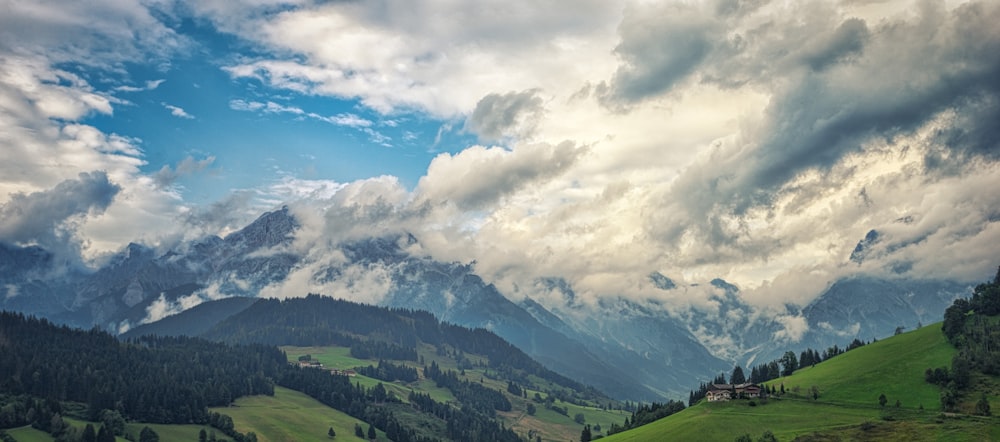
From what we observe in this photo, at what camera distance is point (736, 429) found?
630 ft

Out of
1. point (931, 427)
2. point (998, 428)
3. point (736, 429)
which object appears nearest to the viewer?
point (998, 428)

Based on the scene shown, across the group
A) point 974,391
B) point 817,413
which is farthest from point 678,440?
point 974,391

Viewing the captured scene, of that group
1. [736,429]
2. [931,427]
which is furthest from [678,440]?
[931,427]

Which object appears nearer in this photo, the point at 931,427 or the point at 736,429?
the point at 931,427

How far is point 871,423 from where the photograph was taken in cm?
17888

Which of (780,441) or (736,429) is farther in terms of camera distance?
(736,429)

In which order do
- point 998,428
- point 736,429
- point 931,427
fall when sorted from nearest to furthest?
point 998,428 < point 931,427 < point 736,429

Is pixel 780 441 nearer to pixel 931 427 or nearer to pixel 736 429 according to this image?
pixel 736 429

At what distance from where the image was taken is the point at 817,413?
19938cm

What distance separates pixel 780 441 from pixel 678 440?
29.5 meters

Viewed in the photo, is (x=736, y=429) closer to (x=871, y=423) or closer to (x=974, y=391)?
(x=871, y=423)

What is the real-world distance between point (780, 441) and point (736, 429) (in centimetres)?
1937

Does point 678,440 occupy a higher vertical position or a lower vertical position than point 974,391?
lower

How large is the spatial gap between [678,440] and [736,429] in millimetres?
16131
